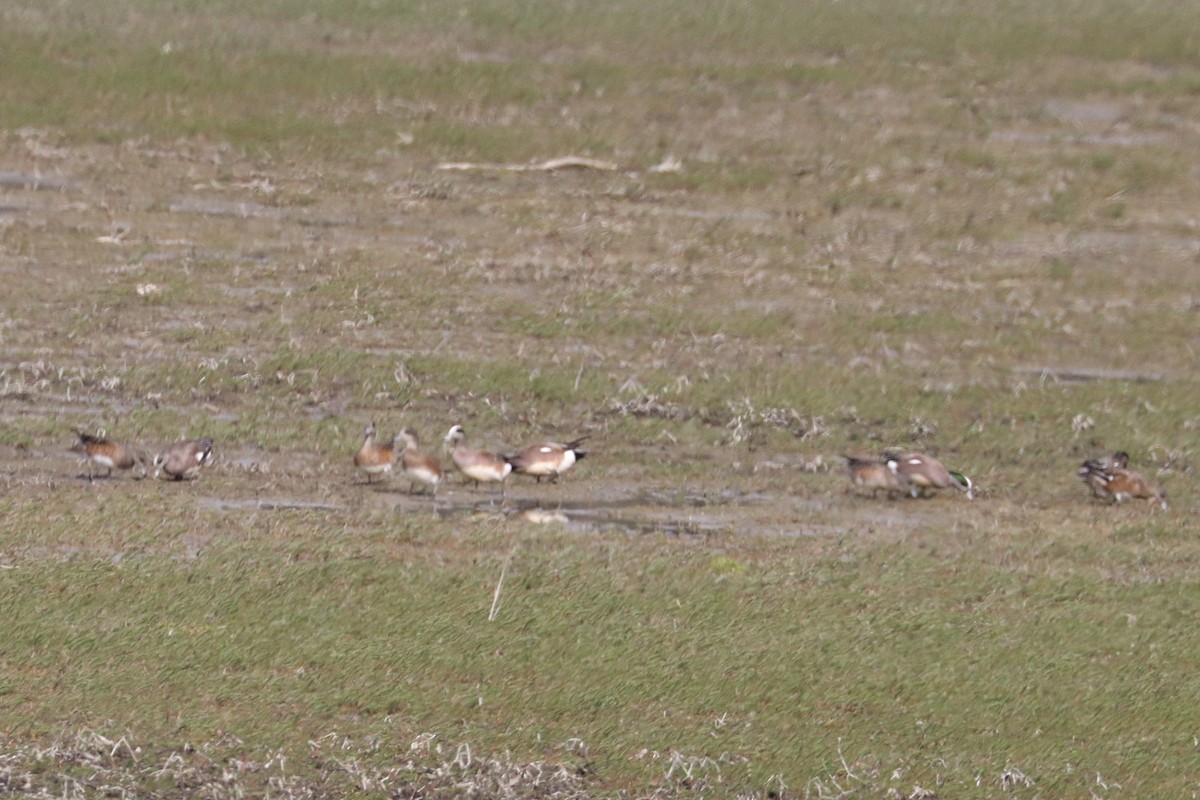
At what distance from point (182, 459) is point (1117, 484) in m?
6.93

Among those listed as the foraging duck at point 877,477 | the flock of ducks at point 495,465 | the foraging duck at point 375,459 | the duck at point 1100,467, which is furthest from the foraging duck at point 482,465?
the duck at point 1100,467

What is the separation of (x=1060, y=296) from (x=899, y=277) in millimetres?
1669

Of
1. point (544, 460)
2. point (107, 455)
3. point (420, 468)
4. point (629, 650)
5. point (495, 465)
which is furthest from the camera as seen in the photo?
point (544, 460)

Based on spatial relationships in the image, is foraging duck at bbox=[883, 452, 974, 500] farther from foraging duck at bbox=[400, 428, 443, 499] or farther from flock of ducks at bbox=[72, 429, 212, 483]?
flock of ducks at bbox=[72, 429, 212, 483]

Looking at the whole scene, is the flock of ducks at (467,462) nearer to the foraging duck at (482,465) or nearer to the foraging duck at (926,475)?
the foraging duck at (482,465)

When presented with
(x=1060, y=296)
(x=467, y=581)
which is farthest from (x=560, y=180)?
(x=467, y=581)

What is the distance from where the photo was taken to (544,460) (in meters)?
14.4

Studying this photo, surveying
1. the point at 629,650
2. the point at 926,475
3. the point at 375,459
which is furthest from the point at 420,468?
the point at 926,475

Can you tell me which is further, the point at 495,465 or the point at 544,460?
the point at 544,460

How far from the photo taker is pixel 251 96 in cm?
2344

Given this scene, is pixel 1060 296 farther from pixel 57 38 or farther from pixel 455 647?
pixel 57 38

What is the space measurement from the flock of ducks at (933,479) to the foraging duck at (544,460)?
85.4 inches

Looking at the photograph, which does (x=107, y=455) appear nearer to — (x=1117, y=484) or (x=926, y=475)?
(x=926, y=475)

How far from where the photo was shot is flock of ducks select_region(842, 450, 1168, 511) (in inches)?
569
